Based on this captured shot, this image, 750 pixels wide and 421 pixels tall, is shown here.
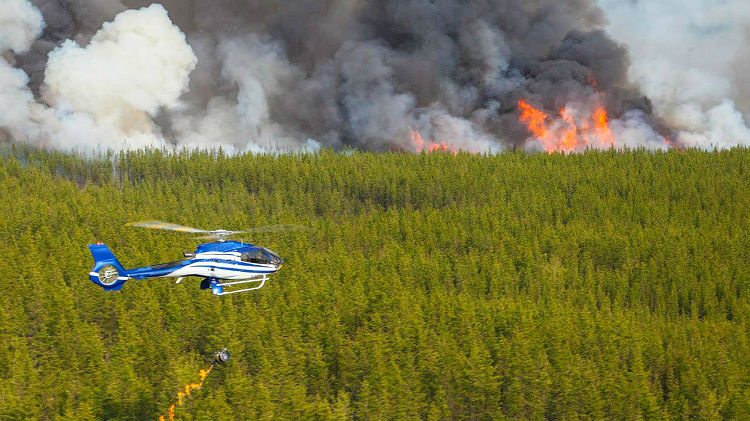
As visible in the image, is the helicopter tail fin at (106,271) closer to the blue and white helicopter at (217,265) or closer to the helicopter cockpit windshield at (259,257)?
the blue and white helicopter at (217,265)

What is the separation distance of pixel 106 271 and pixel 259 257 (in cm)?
1072

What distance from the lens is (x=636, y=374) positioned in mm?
155500

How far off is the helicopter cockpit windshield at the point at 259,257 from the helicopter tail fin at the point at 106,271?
28.0ft

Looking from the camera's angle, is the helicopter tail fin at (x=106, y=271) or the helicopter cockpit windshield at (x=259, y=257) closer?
the helicopter cockpit windshield at (x=259, y=257)

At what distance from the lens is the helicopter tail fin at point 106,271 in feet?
216

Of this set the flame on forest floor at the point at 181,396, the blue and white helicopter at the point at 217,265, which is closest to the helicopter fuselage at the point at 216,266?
the blue and white helicopter at the point at 217,265

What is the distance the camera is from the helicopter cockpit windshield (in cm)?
6525

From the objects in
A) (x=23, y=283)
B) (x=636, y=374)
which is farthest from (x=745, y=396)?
(x=23, y=283)

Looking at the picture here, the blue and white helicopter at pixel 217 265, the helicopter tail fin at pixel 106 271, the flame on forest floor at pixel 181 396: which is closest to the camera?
the blue and white helicopter at pixel 217 265

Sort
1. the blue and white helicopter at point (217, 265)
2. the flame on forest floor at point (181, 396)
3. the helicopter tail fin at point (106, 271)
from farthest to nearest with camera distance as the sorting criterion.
Result: 1. the flame on forest floor at point (181, 396)
2. the helicopter tail fin at point (106, 271)
3. the blue and white helicopter at point (217, 265)

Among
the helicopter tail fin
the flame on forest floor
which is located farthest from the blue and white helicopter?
the flame on forest floor

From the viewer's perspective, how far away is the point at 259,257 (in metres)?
65.5

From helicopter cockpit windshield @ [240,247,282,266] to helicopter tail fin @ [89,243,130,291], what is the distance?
8.55 m

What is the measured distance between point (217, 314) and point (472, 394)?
50.1 m
